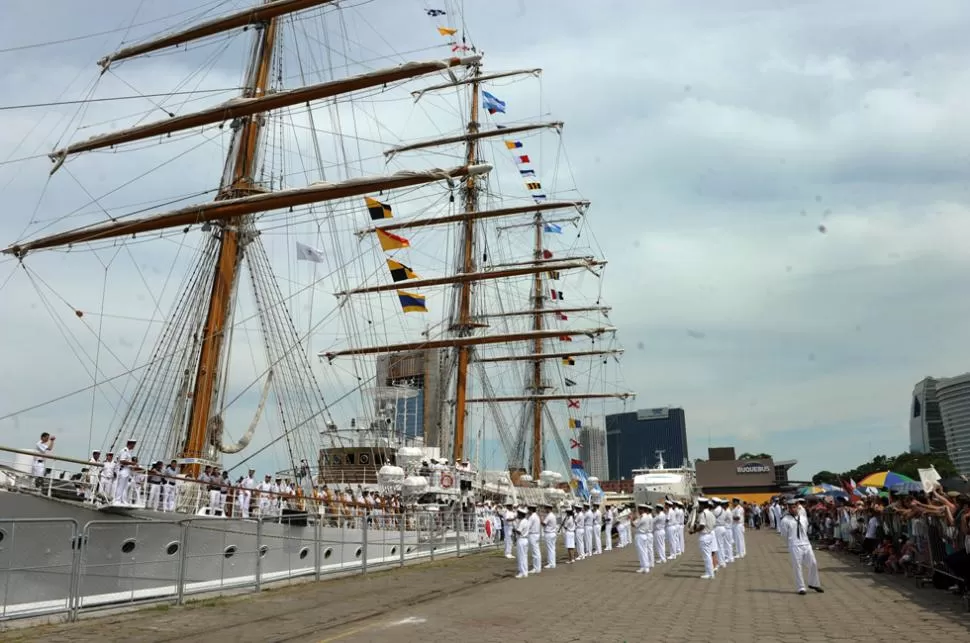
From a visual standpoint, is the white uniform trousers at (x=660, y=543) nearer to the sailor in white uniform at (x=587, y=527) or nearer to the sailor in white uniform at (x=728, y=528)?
the sailor in white uniform at (x=728, y=528)

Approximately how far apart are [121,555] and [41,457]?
93.7 inches

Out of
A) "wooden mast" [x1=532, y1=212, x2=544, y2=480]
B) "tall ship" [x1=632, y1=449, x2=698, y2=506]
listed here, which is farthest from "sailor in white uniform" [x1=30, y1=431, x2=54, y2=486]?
"tall ship" [x1=632, y1=449, x2=698, y2=506]

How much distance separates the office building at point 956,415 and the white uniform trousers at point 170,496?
158 m

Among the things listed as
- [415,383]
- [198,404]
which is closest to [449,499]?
[198,404]

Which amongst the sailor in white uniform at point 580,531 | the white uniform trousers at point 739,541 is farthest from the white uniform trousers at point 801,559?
the sailor in white uniform at point 580,531

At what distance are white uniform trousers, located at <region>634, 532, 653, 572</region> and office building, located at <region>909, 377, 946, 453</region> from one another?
159466 millimetres

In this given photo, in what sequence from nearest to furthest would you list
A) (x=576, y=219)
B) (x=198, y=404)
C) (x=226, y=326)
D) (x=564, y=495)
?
(x=198, y=404) → (x=226, y=326) → (x=564, y=495) → (x=576, y=219)

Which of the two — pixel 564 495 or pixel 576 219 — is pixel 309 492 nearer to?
pixel 564 495

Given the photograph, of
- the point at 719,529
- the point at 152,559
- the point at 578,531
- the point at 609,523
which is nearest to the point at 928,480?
the point at 719,529

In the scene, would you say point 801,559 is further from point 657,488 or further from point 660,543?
point 657,488

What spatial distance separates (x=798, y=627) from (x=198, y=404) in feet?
56.3

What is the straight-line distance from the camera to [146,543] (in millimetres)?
14484

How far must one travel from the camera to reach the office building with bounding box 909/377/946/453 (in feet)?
515

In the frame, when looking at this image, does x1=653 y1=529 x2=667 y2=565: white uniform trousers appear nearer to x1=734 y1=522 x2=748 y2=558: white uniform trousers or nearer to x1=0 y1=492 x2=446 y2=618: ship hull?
x1=734 y1=522 x2=748 y2=558: white uniform trousers
